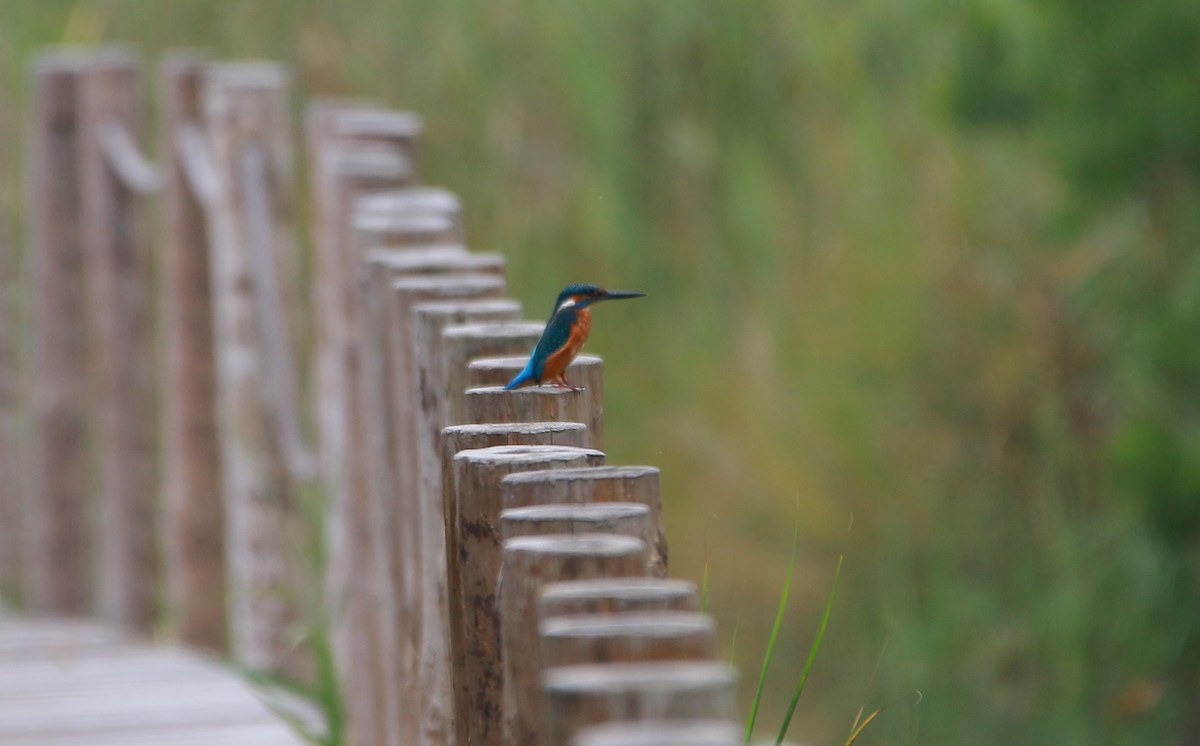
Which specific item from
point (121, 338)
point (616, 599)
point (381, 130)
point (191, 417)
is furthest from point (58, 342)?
point (616, 599)

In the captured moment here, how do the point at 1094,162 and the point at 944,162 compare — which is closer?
the point at 1094,162

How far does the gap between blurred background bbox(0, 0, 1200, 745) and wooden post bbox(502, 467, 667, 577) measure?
9.24ft

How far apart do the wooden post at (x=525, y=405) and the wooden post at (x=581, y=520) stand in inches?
18.7

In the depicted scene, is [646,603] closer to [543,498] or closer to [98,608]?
[543,498]

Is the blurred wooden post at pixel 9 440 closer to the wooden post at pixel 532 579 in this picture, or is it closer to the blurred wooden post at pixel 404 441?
the blurred wooden post at pixel 404 441

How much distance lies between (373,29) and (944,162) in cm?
194

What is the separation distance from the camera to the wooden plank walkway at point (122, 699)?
3.64 metres

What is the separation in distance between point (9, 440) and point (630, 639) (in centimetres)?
532

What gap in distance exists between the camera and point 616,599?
1.32m

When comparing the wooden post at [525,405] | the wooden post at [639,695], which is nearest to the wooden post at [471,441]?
the wooden post at [525,405]

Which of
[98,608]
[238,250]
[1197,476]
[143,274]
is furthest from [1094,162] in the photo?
[98,608]

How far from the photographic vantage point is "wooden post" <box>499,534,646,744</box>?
140 centimetres

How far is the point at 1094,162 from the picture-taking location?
15.6ft

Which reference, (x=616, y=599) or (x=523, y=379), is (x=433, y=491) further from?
(x=616, y=599)
